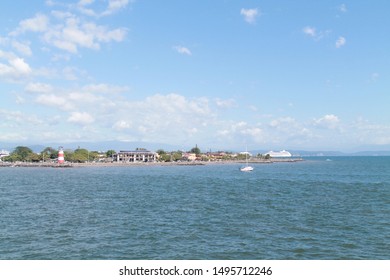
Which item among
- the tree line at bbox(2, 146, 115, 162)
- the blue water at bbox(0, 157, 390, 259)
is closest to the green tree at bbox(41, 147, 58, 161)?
the tree line at bbox(2, 146, 115, 162)

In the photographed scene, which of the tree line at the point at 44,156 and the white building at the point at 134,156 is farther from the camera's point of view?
the white building at the point at 134,156

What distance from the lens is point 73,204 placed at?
3403 cm

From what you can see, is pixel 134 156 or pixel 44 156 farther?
pixel 134 156

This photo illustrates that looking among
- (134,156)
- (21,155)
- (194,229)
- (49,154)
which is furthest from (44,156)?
(194,229)

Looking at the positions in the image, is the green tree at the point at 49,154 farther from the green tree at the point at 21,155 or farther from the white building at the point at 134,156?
the white building at the point at 134,156

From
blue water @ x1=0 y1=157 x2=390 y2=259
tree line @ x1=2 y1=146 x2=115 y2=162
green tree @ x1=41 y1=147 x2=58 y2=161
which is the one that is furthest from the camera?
green tree @ x1=41 y1=147 x2=58 y2=161

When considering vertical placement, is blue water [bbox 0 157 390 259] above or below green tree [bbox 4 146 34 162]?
below

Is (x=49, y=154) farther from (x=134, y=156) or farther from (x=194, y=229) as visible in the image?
(x=194, y=229)

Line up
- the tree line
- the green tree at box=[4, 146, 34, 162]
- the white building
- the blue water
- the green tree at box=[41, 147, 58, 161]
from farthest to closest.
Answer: the white building
the green tree at box=[41, 147, 58, 161]
the green tree at box=[4, 146, 34, 162]
the tree line
the blue water

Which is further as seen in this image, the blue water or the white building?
the white building

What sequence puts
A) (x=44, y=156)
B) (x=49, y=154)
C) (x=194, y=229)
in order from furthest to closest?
1. (x=49, y=154)
2. (x=44, y=156)
3. (x=194, y=229)

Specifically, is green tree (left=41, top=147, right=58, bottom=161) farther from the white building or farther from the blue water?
the blue water

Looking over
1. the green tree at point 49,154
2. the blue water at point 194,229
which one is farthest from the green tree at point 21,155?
the blue water at point 194,229

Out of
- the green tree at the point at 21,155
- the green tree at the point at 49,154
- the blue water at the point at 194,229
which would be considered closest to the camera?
the blue water at the point at 194,229
